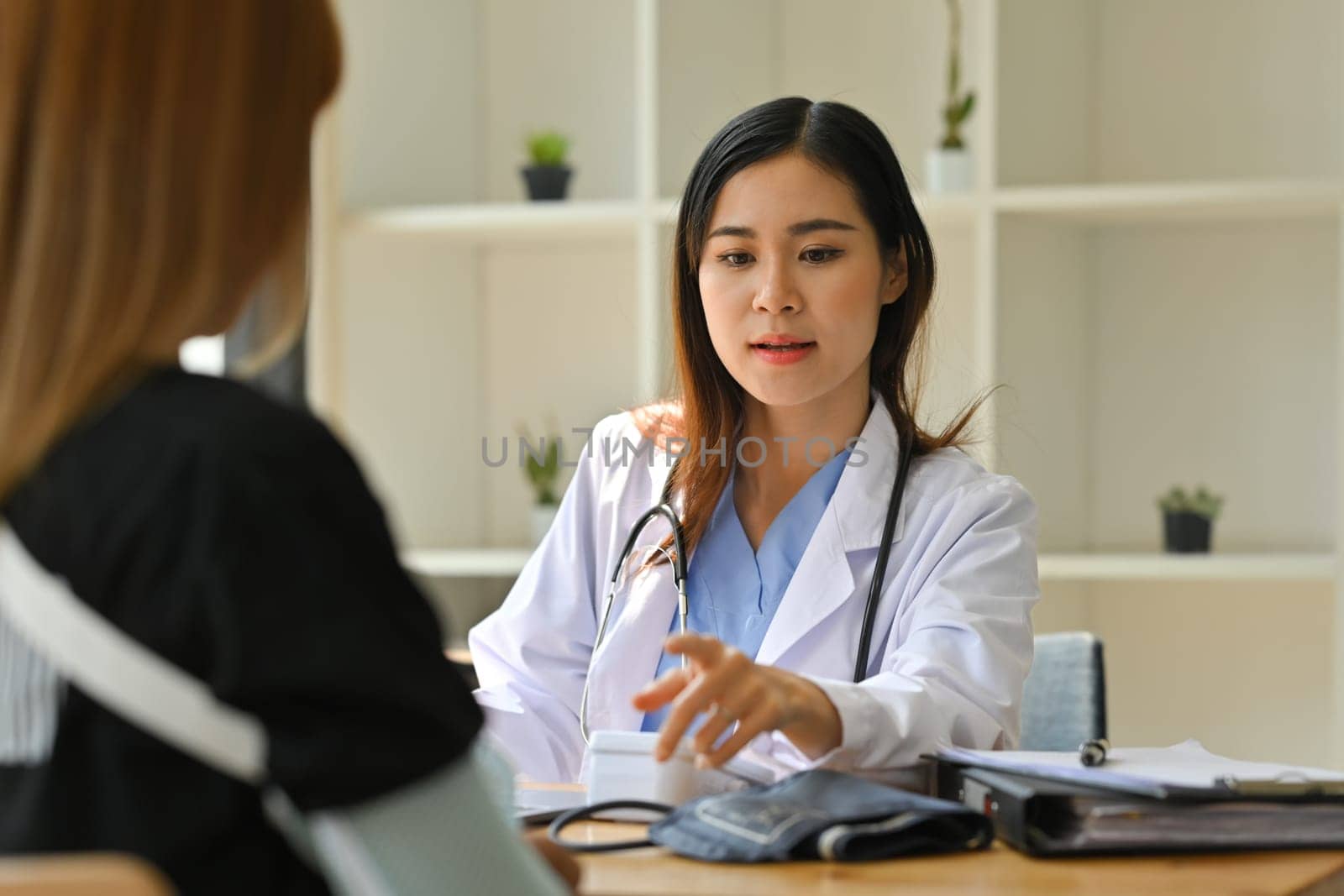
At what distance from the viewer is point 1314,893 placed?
1101 millimetres

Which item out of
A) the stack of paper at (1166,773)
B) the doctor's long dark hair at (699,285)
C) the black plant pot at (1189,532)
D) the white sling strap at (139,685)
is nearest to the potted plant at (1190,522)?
the black plant pot at (1189,532)

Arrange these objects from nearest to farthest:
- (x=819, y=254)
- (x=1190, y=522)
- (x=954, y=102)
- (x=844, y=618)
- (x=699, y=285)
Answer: (x=844, y=618) < (x=819, y=254) < (x=699, y=285) < (x=1190, y=522) < (x=954, y=102)

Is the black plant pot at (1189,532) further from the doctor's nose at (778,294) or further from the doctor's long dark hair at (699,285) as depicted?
the doctor's nose at (778,294)

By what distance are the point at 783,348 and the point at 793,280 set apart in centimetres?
8

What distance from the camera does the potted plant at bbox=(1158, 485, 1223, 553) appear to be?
276 centimetres

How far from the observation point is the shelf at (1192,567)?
102 inches

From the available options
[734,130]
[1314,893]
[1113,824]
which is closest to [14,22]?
[1113,824]

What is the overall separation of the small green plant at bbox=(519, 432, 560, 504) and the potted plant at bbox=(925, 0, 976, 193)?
934 millimetres

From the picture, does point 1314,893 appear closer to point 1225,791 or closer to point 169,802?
point 1225,791

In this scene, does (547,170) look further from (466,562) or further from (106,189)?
(106,189)

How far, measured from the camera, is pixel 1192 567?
8.65 feet

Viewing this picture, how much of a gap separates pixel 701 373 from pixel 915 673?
1.98 feet

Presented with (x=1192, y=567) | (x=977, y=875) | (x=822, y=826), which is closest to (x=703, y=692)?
(x=822, y=826)

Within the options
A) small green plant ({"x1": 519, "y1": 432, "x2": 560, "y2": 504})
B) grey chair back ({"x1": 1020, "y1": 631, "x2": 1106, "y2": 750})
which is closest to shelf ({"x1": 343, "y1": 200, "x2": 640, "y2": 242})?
small green plant ({"x1": 519, "y1": 432, "x2": 560, "y2": 504})
